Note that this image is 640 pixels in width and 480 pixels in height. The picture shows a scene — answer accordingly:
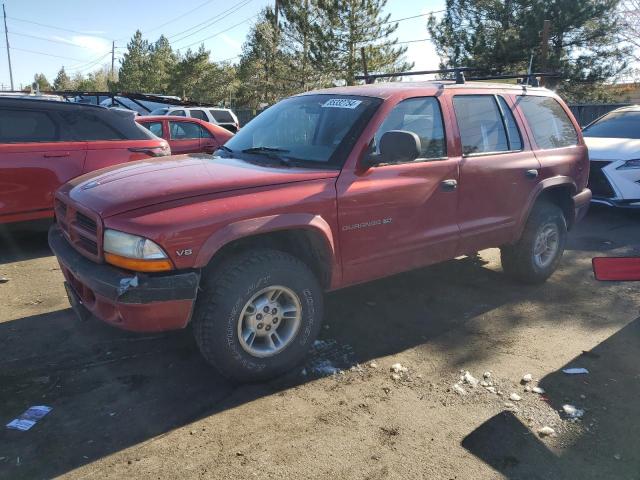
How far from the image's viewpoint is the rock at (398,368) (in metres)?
3.52

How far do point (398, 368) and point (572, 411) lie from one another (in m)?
1.06

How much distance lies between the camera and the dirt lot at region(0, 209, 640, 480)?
8.64ft

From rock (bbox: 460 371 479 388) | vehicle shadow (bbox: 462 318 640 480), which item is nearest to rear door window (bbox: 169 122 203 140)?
rock (bbox: 460 371 479 388)

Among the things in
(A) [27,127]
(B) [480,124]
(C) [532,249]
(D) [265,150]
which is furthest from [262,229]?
(A) [27,127]

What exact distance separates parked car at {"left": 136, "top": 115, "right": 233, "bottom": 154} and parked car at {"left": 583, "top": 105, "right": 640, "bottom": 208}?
657 cm

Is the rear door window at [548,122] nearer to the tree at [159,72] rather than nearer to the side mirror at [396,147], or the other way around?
the side mirror at [396,147]

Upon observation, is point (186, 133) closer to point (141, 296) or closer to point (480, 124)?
point (480, 124)

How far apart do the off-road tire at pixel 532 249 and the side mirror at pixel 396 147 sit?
191cm

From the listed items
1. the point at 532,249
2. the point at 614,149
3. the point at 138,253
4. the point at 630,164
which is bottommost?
the point at 532,249

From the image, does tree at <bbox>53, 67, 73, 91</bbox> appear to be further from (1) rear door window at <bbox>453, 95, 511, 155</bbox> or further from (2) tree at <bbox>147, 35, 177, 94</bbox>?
(1) rear door window at <bbox>453, 95, 511, 155</bbox>

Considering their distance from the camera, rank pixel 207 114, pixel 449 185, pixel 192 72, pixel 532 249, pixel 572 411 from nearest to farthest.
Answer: pixel 572 411 < pixel 449 185 < pixel 532 249 < pixel 207 114 < pixel 192 72

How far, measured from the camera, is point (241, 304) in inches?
123

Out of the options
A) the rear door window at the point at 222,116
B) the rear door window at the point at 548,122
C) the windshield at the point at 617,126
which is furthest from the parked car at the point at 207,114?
the rear door window at the point at 548,122

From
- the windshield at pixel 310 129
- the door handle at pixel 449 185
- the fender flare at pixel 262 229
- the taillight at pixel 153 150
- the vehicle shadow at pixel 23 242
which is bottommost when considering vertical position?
the vehicle shadow at pixel 23 242
